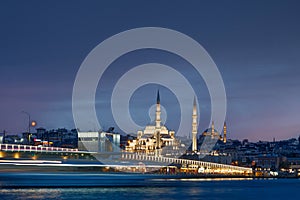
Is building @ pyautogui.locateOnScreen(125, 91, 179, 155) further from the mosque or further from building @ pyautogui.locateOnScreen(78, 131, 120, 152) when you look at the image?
building @ pyautogui.locateOnScreen(78, 131, 120, 152)

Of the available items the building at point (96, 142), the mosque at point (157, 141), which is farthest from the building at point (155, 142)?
the building at point (96, 142)

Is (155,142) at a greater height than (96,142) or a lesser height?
greater

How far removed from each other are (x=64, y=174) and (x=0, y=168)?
8479 millimetres

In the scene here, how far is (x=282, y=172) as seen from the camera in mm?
130500

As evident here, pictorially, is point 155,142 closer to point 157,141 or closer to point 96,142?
point 157,141

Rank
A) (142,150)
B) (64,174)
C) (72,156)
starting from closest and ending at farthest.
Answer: (72,156) < (64,174) < (142,150)

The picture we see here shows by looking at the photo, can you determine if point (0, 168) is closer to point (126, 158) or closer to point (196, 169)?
point (126, 158)

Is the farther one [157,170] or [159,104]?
[159,104]

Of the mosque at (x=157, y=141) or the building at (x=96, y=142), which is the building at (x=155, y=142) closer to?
the mosque at (x=157, y=141)

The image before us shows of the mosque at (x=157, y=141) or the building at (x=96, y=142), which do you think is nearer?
the building at (x=96, y=142)

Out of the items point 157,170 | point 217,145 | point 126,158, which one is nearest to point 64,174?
point 126,158

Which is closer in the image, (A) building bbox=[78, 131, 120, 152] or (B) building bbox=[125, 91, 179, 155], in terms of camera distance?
(A) building bbox=[78, 131, 120, 152]

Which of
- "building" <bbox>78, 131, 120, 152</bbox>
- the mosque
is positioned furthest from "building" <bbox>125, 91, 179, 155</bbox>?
"building" <bbox>78, 131, 120, 152</bbox>

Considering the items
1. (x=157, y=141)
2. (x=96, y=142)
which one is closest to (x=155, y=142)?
(x=157, y=141)
